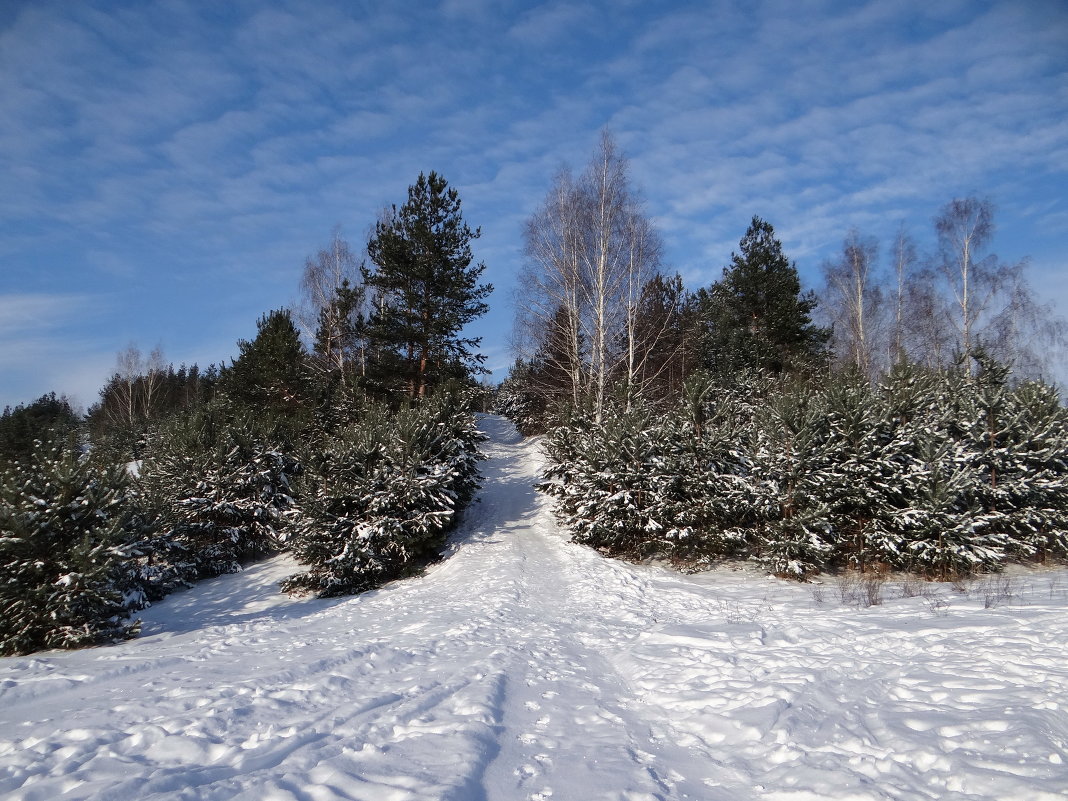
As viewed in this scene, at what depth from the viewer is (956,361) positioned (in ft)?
46.8

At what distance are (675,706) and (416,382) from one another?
59.9 ft

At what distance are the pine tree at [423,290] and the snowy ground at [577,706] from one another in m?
13.2

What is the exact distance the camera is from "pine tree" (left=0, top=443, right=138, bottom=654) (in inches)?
337

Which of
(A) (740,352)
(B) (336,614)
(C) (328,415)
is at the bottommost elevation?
(B) (336,614)

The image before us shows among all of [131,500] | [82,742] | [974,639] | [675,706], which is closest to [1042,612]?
[974,639]

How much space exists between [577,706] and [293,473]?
16039 mm

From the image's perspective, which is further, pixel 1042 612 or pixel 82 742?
pixel 1042 612

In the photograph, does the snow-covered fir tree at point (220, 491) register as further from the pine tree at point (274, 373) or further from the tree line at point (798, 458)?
the tree line at point (798, 458)

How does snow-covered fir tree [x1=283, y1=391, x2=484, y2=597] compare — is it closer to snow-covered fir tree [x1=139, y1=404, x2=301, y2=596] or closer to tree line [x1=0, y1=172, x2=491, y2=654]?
tree line [x1=0, y1=172, x2=491, y2=654]

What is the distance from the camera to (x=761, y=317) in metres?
23.1

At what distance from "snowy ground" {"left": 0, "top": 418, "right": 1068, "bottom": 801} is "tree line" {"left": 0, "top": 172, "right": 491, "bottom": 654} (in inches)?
70.6

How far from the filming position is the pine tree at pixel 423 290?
20984mm

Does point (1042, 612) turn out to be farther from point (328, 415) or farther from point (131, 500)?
point (328, 415)

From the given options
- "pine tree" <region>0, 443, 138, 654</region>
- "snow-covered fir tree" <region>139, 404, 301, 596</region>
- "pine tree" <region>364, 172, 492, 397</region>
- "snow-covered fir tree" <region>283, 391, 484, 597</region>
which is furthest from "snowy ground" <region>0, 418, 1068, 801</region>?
"pine tree" <region>364, 172, 492, 397</region>
